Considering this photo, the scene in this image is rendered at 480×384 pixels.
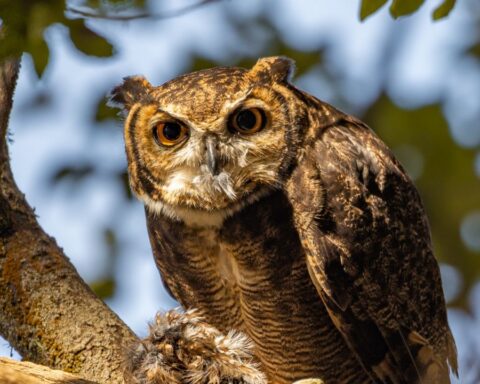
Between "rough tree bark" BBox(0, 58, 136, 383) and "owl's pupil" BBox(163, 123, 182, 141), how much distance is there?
589 millimetres

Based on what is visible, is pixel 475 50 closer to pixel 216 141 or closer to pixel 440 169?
pixel 440 169

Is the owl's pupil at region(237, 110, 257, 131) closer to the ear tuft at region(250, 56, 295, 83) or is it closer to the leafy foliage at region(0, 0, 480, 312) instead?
the ear tuft at region(250, 56, 295, 83)

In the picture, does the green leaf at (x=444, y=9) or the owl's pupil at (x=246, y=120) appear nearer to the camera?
the green leaf at (x=444, y=9)

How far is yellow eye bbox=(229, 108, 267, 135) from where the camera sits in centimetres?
323

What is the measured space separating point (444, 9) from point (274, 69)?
3.46 feet

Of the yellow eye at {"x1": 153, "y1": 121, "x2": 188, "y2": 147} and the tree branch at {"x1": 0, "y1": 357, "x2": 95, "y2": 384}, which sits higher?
the yellow eye at {"x1": 153, "y1": 121, "x2": 188, "y2": 147}

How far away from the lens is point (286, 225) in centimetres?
322

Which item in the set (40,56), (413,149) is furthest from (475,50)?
(40,56)

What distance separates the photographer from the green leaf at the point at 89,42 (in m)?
2.36

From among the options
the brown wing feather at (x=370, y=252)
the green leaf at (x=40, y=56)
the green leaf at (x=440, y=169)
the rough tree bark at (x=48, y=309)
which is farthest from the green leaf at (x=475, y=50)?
the green leaf at (x=40, y=56)

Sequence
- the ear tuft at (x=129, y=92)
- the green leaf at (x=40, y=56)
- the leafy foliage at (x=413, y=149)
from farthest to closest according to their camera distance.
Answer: the leafy foliage at (x=413, y=149)
the ear tuft at (x=129, y=92)
the green leaf at (x=40, y=56)

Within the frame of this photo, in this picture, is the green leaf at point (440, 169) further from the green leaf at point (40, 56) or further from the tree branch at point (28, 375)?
the green leaf at point (40, 56)

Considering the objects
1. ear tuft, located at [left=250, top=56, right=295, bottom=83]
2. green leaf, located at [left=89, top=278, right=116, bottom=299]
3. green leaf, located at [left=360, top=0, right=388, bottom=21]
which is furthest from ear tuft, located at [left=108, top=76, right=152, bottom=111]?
green leaf, located at [left=89, top=278, right=116, bottom=299]

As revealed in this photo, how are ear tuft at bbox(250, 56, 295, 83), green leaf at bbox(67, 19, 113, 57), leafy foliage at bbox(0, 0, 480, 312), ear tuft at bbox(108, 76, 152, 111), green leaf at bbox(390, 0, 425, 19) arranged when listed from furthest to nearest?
leafy foliage at bbox(0, 0, 480, 312)
ear tuft at bbox(108, 76, 152, 111)
ear tuft at bbox(250, 56, 295, 83)
green leaf at bbox(390, 0, 425, 19)
green leaf at bbox(67, 19, 113, 57)
